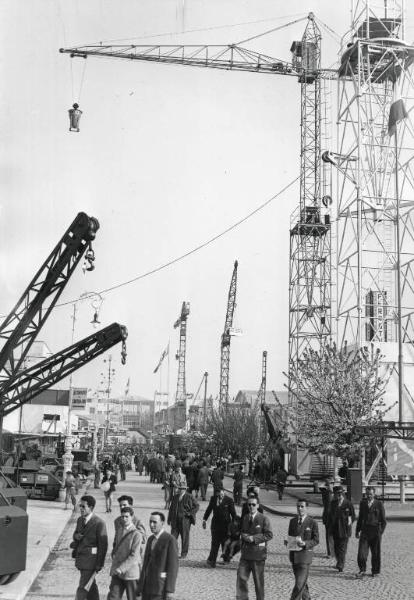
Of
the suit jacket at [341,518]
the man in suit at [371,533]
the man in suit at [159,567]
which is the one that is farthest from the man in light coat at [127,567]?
the suit jacket at [341,518]

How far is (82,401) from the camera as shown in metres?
42.5

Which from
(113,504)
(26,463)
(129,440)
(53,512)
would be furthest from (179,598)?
(129,440)

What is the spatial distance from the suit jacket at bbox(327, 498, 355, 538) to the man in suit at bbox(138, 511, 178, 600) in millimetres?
6686

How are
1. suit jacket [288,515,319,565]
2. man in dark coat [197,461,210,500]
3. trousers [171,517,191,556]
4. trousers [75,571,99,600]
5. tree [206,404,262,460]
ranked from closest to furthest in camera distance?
1. trousers [75,571,99,600]
2. suit jacket [288,515,319,565]
3. trousers [171,517,191,556]
4. man in dark coat [197,461,210,500]
5. tree [206,404,262,460]

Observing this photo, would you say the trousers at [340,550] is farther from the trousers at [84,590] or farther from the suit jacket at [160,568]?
the suit jacket at [160,568]

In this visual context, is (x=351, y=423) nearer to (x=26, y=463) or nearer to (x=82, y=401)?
(x=26, y=463)

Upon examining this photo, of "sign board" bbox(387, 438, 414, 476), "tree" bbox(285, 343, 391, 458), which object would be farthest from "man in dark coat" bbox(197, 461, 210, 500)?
"sign board" bbox(387, 438, 414, 476)

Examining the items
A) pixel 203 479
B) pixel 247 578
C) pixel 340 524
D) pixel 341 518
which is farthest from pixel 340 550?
pixel 203 479

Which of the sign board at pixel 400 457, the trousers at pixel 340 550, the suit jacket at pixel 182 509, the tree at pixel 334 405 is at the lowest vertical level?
the trousers at pixel 340 550

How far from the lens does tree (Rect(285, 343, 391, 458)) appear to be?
103 feet

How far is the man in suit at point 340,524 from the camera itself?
14031 millimetres

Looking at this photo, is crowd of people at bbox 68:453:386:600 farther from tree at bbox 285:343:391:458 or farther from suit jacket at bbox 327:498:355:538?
tree at bbox 285:343:391:458

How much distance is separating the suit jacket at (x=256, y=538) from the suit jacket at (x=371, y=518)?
3.41 m

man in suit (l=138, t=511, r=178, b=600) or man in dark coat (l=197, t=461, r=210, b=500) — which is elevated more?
man in suit (l=138, t=511, r=178, b=600)
